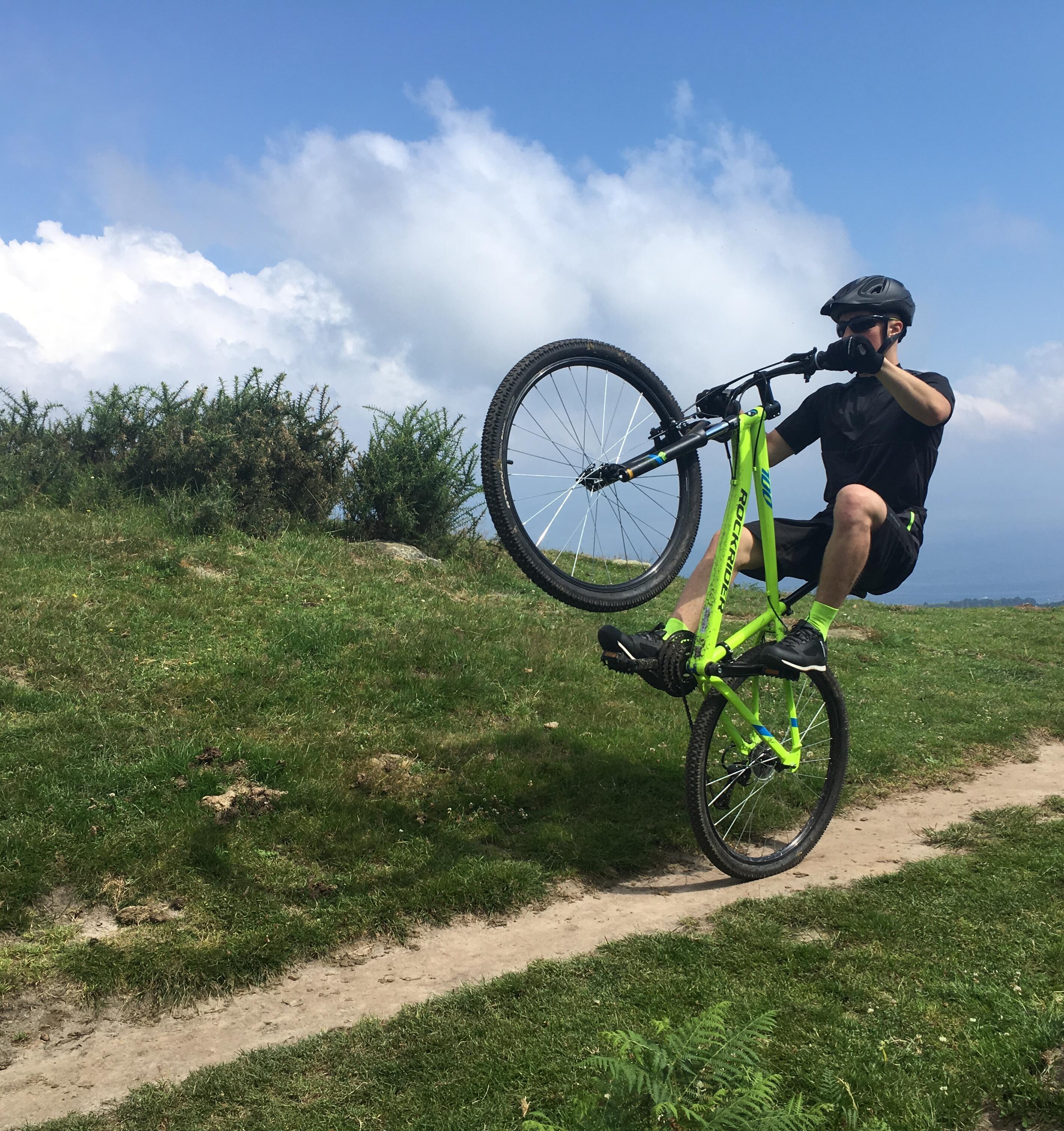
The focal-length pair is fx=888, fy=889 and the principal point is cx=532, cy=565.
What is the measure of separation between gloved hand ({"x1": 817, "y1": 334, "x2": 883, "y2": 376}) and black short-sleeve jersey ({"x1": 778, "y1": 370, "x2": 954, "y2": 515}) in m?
0.60

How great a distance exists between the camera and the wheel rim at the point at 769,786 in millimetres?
6109

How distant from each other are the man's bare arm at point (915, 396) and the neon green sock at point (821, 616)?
138cm

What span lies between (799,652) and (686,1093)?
3.52m

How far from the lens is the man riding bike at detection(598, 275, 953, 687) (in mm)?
5699

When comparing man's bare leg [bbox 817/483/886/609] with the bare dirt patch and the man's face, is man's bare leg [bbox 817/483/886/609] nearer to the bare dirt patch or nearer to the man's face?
the man's face

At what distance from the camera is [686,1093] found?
8.54 ft

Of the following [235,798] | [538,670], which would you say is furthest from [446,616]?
[235,798]

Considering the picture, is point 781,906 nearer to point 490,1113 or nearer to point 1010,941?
point 1010,941

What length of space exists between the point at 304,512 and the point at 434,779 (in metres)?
7.55

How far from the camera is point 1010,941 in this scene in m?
4.54

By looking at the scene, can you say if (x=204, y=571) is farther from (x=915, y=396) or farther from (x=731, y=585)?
(x=915, y=396)

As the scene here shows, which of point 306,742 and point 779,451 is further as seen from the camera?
point 306,742

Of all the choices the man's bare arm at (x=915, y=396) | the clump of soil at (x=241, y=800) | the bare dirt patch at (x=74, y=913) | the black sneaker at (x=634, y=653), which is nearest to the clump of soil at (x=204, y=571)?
the clump of soil at (x=241, y=800)

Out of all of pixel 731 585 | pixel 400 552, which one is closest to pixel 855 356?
pixel 731 585
